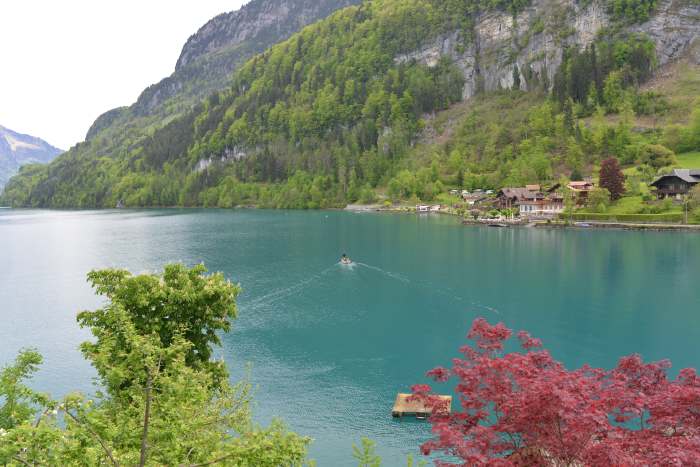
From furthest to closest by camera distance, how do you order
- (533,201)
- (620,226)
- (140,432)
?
(533,201) < (620,226) < (140,432)

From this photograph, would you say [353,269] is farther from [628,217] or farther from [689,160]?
[689,160]

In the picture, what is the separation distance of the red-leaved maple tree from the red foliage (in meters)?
124

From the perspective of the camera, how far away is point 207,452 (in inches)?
537

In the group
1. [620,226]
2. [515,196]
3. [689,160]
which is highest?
[689,160]

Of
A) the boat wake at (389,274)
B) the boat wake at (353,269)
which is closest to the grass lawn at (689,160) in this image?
the boat wake at (389,274)

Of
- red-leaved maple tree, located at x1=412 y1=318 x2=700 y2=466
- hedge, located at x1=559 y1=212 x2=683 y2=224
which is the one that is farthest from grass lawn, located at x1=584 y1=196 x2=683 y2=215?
red-leaved maple tree, located at x1=412 y1=318 x2=700 y2=466

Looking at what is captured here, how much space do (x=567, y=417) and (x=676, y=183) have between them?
436 ft

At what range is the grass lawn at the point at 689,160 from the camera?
14250 cm

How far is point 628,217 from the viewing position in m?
119

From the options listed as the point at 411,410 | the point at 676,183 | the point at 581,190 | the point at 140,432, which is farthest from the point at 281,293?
the point at 676,183

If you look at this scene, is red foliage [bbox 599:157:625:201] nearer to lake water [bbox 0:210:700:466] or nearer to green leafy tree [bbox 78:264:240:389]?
lake water [bbox 0:210:700:466]

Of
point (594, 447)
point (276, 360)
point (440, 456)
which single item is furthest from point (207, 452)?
point (276, 360)

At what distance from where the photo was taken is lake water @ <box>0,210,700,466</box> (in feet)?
116

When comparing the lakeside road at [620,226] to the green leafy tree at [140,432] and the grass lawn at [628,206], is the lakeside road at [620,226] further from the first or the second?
the green leafy tree at [140,432]
